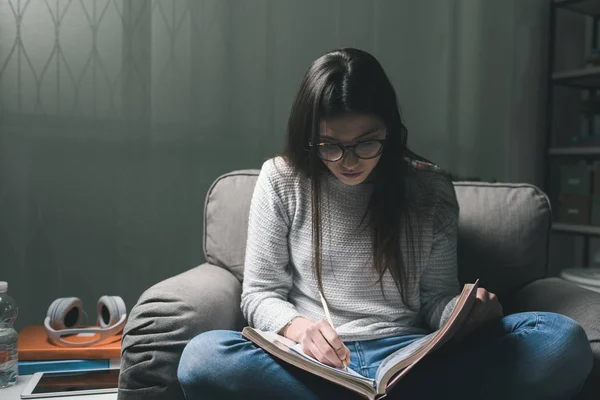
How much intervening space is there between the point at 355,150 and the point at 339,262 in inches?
9.8

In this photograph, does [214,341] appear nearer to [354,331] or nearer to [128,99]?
[354,331]

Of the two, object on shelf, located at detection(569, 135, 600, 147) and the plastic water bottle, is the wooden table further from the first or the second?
object on shelf, located at detection(569, 135, 600, 147)

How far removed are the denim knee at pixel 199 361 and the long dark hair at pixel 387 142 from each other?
11.8 inches

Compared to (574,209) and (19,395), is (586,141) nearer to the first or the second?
(574,209)

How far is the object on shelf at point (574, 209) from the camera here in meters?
2.14

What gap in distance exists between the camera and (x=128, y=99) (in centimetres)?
173

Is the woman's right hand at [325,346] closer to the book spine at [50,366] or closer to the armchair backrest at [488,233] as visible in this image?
the armchair backrest at [488,233]

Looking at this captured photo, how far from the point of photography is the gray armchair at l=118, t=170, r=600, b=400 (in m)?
1.01

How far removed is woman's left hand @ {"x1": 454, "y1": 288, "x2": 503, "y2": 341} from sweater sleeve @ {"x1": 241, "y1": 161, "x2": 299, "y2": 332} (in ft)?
1.09

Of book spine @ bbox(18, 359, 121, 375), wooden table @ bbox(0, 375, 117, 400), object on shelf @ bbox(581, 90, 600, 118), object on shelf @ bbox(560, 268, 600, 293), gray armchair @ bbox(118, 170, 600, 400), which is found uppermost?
object on shelf @ bbox(581, 90, 600, 118)

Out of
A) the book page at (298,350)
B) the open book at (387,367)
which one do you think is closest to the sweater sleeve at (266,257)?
the book page at (298,350)

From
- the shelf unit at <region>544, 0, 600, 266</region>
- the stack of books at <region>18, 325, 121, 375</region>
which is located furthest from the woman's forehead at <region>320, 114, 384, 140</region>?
the shelf unit at <region>544, 0, 600, 266</region>

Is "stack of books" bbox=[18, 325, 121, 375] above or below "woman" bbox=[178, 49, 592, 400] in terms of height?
below

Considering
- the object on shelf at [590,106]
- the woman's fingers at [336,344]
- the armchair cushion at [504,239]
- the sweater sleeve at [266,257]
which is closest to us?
the woman's fingers at [336,344]
